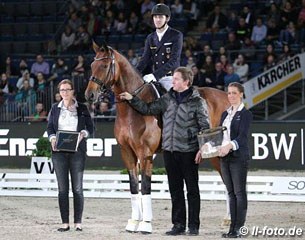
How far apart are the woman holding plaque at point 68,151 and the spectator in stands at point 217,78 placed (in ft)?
30.8

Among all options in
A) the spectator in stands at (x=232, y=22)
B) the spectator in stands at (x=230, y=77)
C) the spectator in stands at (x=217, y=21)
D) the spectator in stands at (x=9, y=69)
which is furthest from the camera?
the spectator in stands at (x=9, y=69)

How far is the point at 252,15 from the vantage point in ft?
69.7

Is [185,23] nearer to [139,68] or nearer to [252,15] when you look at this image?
[252,15]

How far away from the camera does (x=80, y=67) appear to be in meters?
20.5

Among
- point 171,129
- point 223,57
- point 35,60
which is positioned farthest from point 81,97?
point 171,129

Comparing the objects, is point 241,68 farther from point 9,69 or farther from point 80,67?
point 9,69

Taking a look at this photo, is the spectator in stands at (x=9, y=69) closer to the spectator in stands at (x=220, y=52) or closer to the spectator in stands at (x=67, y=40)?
the spectator in stands at (x=67, y=40)

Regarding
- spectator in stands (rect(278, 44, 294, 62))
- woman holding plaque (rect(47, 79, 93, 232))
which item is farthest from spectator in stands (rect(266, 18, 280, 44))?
woman holding plaque (rect(47, 79, 93, 232))

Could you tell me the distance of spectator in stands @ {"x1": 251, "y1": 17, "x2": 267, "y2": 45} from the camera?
20.9 metres

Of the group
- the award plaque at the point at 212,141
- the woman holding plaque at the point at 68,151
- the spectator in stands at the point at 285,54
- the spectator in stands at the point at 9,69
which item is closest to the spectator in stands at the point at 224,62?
the spectator in stands at the point at 285,54

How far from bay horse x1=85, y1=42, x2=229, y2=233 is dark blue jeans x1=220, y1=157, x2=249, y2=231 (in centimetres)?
112

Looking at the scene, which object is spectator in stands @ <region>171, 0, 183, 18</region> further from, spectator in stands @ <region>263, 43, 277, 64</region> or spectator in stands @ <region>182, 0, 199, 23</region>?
spectator in stands @ <region>263, 43, 277, 64</region>

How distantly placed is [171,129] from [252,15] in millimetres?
12124

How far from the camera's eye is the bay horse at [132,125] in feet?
33.3
